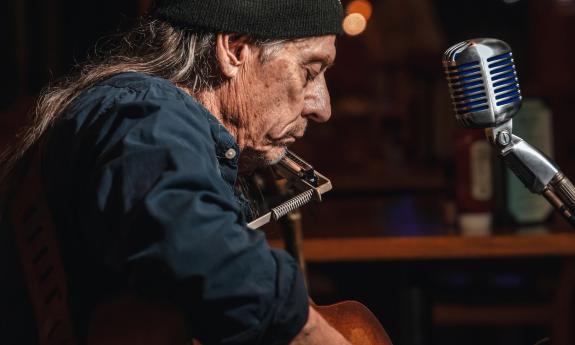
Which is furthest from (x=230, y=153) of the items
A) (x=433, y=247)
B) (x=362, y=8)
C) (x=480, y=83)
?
(x=362, y=8)

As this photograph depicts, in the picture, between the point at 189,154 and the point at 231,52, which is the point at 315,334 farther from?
the point at 231,52

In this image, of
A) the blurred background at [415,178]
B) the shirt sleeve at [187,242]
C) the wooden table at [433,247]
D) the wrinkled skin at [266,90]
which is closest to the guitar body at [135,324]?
the shirt sleeve at [187,242]

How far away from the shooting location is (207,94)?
1564 millimetres

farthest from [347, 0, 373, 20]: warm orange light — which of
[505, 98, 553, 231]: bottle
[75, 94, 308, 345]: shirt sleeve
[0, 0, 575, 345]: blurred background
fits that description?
[75, 94, 308, 345]: shirt sleeve

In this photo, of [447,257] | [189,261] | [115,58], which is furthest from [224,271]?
[447,257]

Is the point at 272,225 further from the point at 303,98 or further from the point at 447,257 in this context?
the point at 303,98

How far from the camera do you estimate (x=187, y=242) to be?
3.62ft

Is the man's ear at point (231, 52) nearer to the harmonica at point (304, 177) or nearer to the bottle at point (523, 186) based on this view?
the harmonica at point (304, 177)

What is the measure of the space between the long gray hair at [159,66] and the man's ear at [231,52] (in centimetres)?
1

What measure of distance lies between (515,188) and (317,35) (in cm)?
135

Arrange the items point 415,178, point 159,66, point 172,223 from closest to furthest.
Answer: point 172,223
point 159,66
point 415,178

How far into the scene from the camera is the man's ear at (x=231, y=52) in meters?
1.52

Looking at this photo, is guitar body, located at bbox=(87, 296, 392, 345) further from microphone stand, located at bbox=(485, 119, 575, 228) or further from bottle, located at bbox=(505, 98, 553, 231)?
bottle, located at bbox=(505, 98, 553, 231)

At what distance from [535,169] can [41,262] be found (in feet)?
2.61
